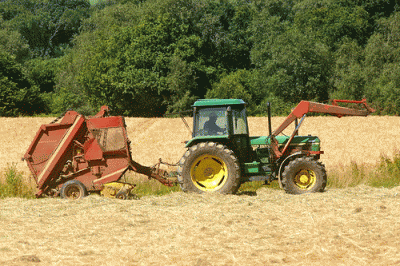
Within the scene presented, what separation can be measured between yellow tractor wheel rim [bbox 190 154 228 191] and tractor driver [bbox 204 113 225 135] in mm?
602

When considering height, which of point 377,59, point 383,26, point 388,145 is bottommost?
point 388,145

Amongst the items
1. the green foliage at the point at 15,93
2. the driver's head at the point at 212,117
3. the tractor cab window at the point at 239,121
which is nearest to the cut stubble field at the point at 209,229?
the tractor cab window at the point at 239,121

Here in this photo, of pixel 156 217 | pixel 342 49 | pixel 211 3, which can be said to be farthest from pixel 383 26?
pixel 156 217

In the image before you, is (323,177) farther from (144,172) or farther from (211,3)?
(211,3)

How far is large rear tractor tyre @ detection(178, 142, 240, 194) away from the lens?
10289 millimetres

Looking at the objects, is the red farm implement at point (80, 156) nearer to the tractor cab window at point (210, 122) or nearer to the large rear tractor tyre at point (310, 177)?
the tractor cab window at point (210, 122)

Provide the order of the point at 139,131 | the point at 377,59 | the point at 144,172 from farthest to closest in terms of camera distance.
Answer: the point at 377,59
the point at 139,131
the point at 144,172

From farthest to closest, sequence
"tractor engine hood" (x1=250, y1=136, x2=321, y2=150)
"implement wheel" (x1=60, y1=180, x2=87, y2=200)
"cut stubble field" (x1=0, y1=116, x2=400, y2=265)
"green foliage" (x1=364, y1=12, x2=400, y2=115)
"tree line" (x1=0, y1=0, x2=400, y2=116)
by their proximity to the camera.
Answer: "tree line" (x1=0, y1=0, x2=400, y2=116), "green foliage" (x1=364, y1=12, x2=400, y2=115), "tractor engine hood" (x1=250, y1=136, x2=321, y2=150), "implement wheel" (x1=60, y1=180, x2=87, y2=200), "cut stubble field" (x1=0, y1=116, x2=400, y2=265)

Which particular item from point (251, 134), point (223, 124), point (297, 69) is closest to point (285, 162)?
point (223, 124)

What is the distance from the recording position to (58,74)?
2304 inches

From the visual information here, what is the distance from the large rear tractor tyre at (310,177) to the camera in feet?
34.3

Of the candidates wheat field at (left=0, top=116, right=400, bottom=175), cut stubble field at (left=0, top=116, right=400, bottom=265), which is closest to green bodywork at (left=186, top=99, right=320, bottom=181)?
cut stubble field at (left=0, top=116, right=400, bottom=265)

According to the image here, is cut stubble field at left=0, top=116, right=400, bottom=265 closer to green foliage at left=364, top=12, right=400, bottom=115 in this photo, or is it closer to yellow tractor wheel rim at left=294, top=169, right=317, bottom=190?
yellow tractor wheel rim at left=294, top=169, right=317, bottom=190

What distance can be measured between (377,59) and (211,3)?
62.8 ft
